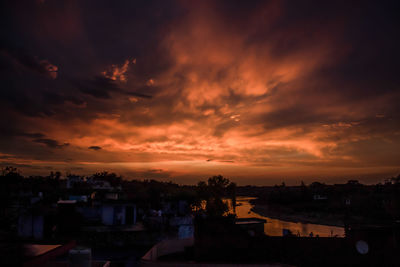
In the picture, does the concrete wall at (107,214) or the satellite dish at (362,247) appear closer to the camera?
the satellite dish at (362,247)

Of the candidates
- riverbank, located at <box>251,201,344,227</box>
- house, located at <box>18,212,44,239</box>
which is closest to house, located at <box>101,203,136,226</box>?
house, located at <box>18,212,44,239</box>

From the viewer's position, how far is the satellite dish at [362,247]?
17.3 metres

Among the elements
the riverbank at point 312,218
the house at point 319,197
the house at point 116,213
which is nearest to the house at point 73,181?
the house at point 116,213

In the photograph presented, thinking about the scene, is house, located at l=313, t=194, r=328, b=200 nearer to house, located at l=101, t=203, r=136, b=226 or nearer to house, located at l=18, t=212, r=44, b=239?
house, located at l=101, t=203, r=136, b=226

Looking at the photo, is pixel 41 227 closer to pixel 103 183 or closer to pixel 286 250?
pixel 286 250

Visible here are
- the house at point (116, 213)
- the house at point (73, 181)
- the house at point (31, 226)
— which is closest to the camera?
the house at point (31, 226)

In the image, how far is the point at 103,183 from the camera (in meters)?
75.8

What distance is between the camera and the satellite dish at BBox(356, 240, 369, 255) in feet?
56.7

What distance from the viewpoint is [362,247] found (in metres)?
17.3

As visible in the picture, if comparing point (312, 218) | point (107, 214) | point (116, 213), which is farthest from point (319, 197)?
point (107, 214)

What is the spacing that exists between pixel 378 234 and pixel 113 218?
30.9 m

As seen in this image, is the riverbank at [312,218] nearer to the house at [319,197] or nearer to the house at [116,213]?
the house at [319,197]

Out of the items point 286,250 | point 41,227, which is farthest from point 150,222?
point 286,250

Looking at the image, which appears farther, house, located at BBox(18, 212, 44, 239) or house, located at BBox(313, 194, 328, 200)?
house, located at BBox(313, 194, 328, 200)
